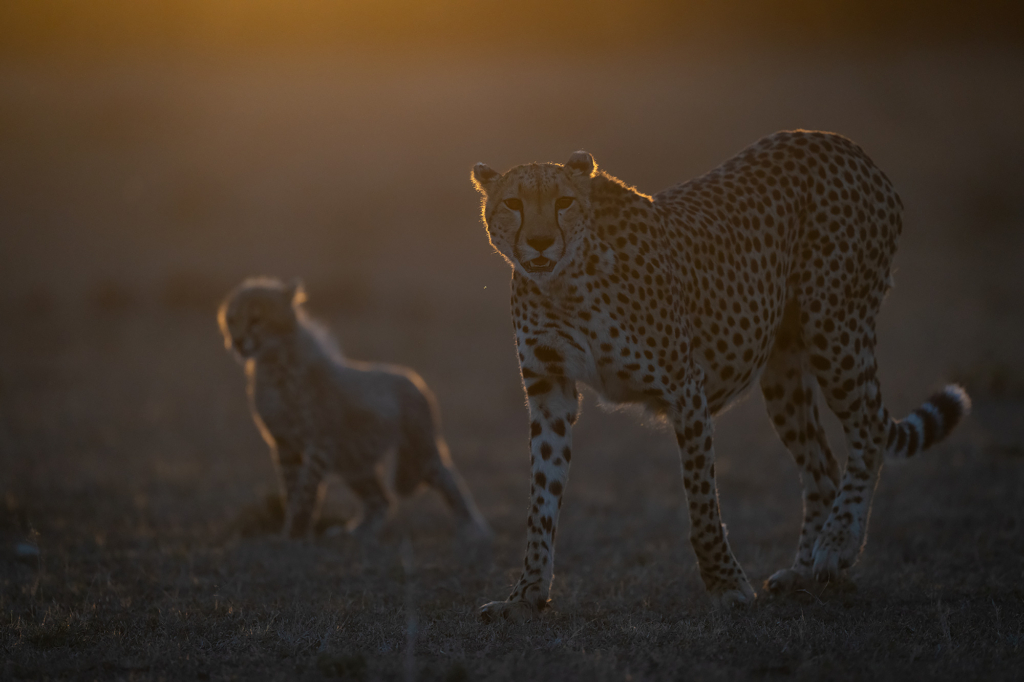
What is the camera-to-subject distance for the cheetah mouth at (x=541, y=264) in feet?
11.8

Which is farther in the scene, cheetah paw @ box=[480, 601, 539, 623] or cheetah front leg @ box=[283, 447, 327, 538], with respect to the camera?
cheetah front leg @ box=[283, 447, 327, 538]

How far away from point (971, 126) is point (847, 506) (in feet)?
81.3

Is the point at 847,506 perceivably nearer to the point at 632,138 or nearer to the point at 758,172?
the point at 758,172

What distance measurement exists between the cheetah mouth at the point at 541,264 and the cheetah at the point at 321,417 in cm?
279

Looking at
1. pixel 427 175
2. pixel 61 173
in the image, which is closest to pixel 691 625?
pixel 427 175

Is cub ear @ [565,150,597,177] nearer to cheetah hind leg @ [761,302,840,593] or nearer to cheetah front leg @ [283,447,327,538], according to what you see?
cheetah hind leg @ [761,302,840,593]

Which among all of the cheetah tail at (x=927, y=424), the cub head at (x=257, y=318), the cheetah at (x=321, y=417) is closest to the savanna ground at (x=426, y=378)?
the cheetah at (x=321, y=417)

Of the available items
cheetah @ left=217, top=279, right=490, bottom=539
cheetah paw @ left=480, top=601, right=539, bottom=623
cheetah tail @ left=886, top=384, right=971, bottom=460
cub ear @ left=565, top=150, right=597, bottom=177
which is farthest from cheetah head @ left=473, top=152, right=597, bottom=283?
cheetah @ left=217, top=279, right=490, bottom=539

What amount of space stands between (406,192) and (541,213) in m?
17.6

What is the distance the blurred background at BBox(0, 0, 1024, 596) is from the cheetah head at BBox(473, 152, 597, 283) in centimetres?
225

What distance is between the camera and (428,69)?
2997 centimetres

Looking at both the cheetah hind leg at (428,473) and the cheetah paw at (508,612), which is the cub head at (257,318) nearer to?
the cheetah hind leg at (428,473)

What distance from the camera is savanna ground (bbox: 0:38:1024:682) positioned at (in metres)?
3.58

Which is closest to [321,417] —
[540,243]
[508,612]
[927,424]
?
[508,612]
